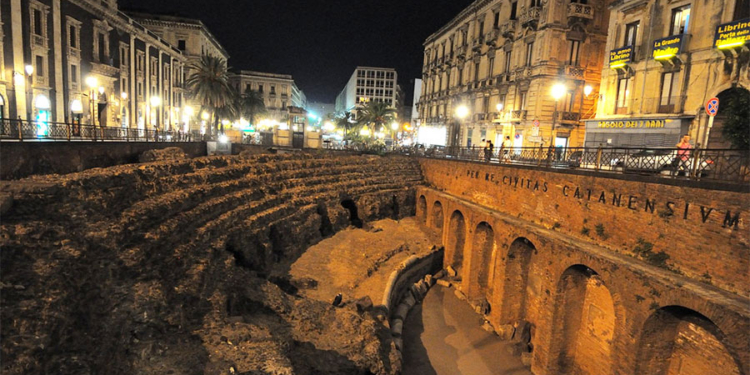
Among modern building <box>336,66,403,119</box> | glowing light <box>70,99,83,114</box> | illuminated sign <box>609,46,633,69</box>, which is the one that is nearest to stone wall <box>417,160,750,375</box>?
illuminated sign <box>609,46,633,69</box>

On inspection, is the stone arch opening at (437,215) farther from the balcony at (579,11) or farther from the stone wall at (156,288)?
the balcony at (579,11)

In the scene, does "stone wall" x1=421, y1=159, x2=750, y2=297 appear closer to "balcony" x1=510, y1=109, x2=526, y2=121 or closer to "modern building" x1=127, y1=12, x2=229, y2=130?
"balcony" x1=510, y1=109, x2=526, y2=121

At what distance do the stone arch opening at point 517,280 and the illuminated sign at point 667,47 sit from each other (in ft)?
45.5

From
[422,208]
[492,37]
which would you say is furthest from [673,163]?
[492,37]

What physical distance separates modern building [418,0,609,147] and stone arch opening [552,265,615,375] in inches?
482

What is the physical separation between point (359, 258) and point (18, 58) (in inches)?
912

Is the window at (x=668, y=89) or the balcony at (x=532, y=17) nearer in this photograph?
the window at (x=668, y=89)

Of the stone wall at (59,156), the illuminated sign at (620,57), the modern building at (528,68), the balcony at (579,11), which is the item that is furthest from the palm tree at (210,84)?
the illuminated sign at (620,57)

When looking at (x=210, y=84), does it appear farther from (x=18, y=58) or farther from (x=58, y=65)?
(x=18, y=58)

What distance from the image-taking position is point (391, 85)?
119312mm

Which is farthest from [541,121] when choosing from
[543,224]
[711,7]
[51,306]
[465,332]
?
[51,306]

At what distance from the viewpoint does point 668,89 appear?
2147 cm

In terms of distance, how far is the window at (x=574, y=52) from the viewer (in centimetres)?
3020

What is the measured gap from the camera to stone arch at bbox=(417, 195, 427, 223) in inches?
1067
